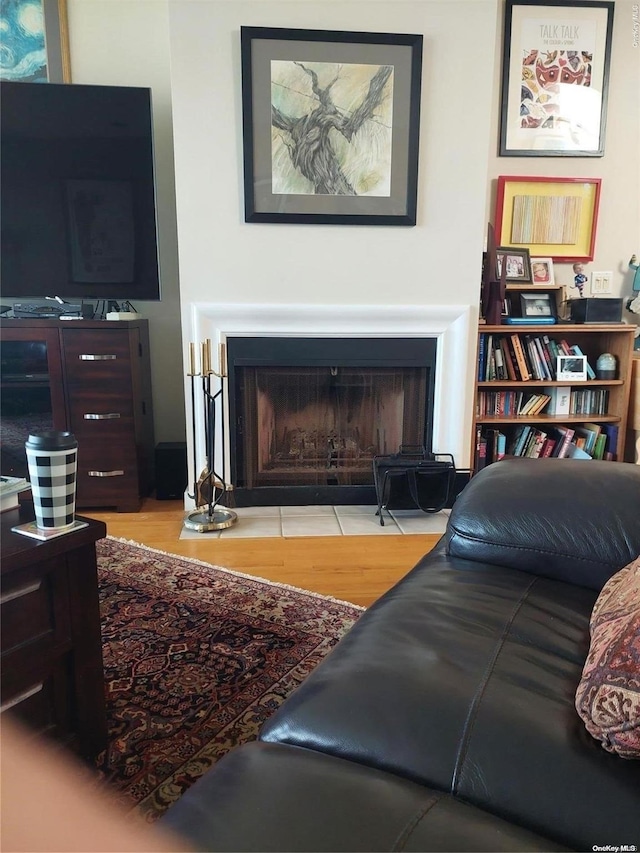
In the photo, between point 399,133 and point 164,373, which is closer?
point 399,133

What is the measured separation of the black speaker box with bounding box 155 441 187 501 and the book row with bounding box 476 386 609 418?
149 centimetres

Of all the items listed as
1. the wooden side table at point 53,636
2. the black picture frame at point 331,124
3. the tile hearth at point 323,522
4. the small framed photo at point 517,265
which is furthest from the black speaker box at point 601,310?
the wooden side table at point 53,636

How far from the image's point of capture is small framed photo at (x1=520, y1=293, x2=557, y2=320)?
3.05m

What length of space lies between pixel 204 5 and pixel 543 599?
8.41 feet

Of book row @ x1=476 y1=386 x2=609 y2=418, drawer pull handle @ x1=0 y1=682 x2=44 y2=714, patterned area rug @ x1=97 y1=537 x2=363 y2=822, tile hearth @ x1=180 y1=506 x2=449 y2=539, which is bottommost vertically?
tile hearth @ x1=180 y1=506 x2=449 y2=539

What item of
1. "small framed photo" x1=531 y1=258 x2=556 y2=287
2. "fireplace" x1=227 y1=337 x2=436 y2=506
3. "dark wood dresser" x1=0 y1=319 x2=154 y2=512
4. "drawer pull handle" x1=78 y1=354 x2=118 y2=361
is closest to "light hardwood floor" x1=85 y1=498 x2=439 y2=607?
"dark wood dresser" x1=0 y1=319 x2=154 y2=512

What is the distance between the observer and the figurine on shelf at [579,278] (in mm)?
3139

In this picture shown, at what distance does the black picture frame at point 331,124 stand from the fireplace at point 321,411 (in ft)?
1.87

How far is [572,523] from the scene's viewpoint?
45.8 inches

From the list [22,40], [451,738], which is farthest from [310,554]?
[22,40]

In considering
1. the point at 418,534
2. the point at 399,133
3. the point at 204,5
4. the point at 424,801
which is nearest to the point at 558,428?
the point at 418,534

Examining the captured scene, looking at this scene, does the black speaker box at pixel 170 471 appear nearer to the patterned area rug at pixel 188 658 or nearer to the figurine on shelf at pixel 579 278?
the patterned area rug at pixel 188 658

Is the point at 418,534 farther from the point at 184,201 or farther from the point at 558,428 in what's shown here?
the point at 184,201

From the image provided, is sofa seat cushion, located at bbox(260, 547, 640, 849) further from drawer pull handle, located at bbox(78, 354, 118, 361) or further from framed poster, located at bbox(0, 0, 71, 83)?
framed poster, located at bbox(0, 0, 71, 83)
